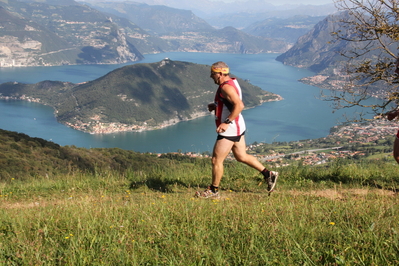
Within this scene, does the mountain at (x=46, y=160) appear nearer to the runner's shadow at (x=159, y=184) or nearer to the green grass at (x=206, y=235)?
the runner's shadow at (x=159, y=184)

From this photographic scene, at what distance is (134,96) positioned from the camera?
114938mm

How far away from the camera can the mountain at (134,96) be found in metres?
98.4

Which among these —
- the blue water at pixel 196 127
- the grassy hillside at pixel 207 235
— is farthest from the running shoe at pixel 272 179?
the blue water at pixel 196 127

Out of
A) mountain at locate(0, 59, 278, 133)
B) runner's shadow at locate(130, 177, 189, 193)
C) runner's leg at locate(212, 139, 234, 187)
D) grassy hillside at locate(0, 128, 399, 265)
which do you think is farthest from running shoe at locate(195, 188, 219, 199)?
mountain at locate(0, 59, 278, 133)

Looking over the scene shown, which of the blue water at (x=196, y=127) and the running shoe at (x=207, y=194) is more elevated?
the running shoe at (x=207, y=194)

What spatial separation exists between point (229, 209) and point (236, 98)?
1352 millimetres

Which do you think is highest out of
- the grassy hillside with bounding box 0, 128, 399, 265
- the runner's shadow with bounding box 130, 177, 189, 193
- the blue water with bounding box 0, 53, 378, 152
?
the grassy hillside with bounding box 0, 128, 399, 265

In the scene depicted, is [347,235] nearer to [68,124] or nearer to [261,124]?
[261,124]

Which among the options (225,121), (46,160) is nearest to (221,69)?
(225,121)

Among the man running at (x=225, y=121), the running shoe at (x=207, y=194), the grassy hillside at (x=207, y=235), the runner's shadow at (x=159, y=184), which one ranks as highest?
the man running at (x=225, y=121)

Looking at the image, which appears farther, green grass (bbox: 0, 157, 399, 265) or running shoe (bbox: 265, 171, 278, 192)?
running shoe (bbox: 265, 171, 278, 192)

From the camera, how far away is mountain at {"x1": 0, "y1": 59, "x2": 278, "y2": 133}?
98375 mm

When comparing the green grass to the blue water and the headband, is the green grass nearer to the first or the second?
the headband

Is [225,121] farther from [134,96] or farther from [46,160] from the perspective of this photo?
[134,96]
